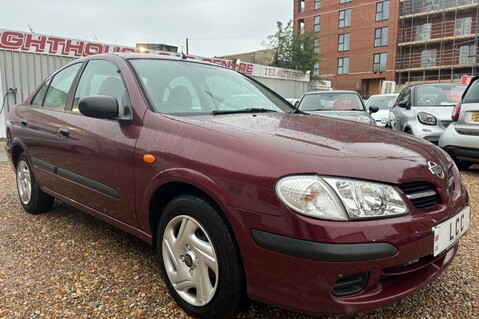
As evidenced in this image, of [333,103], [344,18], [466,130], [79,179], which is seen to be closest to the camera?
[79,179]

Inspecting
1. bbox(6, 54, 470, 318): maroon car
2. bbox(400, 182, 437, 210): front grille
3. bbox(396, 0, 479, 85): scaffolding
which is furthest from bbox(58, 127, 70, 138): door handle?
bbox(396, 0, 479, 85): scaffolding

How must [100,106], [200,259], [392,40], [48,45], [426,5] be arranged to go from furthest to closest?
[392,40]
[426,5]
[48,45]
[100,106]
[200,259]

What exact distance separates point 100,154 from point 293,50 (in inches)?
1119

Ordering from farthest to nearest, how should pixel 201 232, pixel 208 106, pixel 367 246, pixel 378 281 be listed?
pixel 208 106 < pixel 201 232 < pixel 378 281 < pixel 367 246

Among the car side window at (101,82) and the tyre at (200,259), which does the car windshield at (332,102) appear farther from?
the tyre at (200,259)

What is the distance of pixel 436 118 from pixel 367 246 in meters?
5.73

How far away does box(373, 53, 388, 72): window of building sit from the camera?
3697 cm

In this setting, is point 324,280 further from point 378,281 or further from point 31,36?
point 31,36

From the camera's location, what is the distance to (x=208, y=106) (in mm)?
2643

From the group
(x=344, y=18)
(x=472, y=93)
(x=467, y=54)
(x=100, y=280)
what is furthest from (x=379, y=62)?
(x=100, y=280)

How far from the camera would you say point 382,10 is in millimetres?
36750

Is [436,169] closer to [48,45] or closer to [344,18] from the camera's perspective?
[48,45]

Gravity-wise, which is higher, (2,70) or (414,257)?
(2,70)

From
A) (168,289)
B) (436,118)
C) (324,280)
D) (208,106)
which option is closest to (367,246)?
(324,280)
